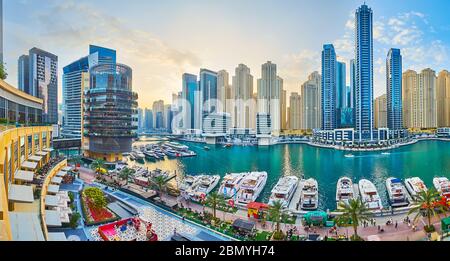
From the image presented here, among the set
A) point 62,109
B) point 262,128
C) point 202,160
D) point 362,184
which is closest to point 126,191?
point 202,160

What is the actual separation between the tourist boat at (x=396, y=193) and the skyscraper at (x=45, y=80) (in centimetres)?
575

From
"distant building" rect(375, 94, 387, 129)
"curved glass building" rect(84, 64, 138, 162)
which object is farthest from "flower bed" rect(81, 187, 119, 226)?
"distant building" rect(375, 94, 387, 129)

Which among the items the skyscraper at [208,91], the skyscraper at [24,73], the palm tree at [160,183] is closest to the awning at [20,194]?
the skyscraper at [24,73]

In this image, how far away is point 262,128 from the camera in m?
4.54

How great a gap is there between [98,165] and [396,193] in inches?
209

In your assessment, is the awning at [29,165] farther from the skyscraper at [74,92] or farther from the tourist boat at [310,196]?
the tourist boat at [310,196]

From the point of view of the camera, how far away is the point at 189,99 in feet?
12.7

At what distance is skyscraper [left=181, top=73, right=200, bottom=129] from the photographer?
345 centimetres

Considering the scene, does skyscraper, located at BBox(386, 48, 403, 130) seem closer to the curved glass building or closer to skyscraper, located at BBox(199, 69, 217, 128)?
skyscraper, located at BBox(199, 69, 217, 128)

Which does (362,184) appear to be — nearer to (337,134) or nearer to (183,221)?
(337,134)

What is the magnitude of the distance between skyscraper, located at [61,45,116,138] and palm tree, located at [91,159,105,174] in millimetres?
495

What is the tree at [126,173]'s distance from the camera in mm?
3610

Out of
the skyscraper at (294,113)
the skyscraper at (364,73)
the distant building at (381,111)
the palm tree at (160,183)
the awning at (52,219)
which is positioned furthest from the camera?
the skyscraper at (294,113)

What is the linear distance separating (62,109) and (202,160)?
240cm
